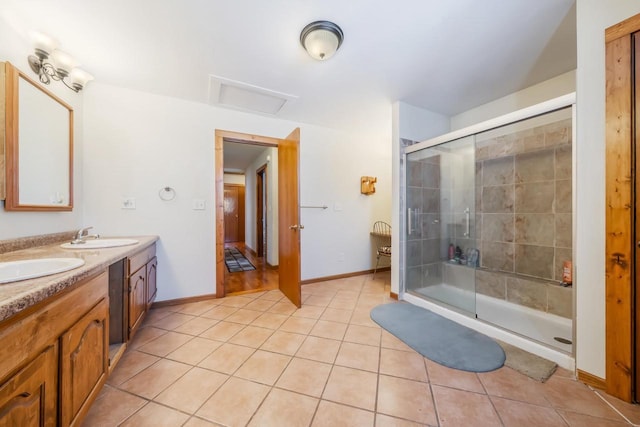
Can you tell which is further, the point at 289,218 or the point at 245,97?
the point at 289,218

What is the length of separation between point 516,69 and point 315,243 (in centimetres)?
281

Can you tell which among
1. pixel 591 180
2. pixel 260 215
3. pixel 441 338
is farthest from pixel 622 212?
pixel 260 215

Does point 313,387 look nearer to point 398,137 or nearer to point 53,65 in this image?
point 398,137

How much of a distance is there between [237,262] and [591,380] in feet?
15.2

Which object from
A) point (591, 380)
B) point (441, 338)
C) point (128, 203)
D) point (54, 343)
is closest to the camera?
point (54, 343)

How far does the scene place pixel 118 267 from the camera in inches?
62.1

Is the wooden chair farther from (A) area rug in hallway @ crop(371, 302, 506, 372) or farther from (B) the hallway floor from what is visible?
(B) the hallway floor

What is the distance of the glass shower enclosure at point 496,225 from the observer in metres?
2.19

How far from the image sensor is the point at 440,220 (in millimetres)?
2965

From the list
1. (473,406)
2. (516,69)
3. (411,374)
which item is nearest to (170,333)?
(411,374)

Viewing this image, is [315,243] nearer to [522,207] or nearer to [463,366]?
[463,366]

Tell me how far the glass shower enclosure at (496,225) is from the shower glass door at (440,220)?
0.01m

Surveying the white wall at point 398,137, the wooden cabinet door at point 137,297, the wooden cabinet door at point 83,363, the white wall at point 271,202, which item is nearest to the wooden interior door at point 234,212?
the white wall at point 271,202

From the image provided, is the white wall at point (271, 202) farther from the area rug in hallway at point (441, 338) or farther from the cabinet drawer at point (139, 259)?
the area rug in hallway at point (441, 338)
